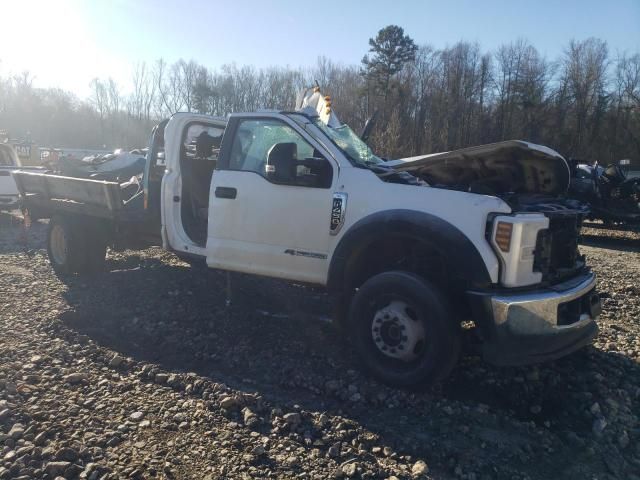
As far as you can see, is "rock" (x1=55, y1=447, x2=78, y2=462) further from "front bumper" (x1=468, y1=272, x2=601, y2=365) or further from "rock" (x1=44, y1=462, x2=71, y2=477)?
"front bumper" (x1=468, y1=272, x2=601, y2=365)

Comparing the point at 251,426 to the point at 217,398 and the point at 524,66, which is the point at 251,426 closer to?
the point at 217,398

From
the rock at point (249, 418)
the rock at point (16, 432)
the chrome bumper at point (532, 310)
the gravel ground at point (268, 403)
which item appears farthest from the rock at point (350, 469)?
the rock at point (16, 432)

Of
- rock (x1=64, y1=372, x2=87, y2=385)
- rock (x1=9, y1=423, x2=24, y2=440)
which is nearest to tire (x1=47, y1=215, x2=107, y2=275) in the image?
rock (x1=64, y1=372, x2=87, y2=385)

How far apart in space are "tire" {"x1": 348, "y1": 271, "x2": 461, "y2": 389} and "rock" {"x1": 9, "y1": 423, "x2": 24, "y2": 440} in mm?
2416

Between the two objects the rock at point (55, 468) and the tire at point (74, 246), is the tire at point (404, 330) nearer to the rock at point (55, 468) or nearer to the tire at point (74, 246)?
the rock at point (55, 468)

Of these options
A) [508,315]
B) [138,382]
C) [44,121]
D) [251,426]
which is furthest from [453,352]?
[44,121]

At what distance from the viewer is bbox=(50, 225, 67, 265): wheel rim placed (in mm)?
7340

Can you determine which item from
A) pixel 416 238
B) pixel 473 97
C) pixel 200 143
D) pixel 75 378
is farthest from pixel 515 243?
pixel 473 97

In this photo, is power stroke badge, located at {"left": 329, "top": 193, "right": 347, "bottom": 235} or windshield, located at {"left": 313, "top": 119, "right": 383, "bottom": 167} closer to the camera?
power stroke badge, located at {"left": 329, "top": 193, "right": 347, "bottom": 235}

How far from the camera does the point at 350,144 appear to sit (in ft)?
16.8

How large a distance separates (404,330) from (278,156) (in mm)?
1810

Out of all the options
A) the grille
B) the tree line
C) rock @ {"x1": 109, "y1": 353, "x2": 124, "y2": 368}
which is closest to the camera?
the grille

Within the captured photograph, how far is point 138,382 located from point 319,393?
4.68 feet

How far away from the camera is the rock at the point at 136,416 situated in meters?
3.57
